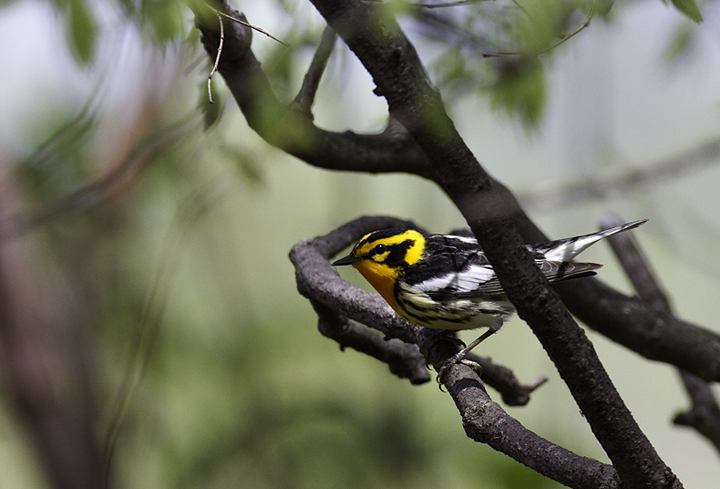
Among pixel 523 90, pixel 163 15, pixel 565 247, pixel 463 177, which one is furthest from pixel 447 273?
pixel 163 15

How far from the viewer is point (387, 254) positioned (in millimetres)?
1673

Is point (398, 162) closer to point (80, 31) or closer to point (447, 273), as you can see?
point (447, 273)

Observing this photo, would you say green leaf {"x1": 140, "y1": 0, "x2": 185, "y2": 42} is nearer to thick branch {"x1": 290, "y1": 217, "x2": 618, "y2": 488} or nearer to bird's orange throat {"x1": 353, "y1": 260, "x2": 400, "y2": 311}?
thick branch {"x1": 290, "y1": 217, "x2": 618, "y2": 488}

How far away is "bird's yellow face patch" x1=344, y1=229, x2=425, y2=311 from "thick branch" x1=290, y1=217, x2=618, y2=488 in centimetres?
7

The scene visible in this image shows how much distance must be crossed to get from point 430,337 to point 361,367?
9.01 ft

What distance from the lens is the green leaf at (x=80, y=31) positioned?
94cm

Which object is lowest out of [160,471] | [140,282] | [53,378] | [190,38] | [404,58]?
[160,471]

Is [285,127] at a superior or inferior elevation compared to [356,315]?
superior

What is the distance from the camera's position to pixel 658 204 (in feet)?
7.35

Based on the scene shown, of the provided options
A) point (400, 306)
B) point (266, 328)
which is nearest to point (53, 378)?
point (266, 328)

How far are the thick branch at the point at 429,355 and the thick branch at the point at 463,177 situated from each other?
12 centimetres

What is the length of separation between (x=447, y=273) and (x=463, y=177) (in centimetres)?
87

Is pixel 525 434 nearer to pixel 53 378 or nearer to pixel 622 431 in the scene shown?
pixel 622 431

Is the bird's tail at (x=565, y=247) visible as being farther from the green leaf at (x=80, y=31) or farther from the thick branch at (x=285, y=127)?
the green leaf at (x=80, y=31)
